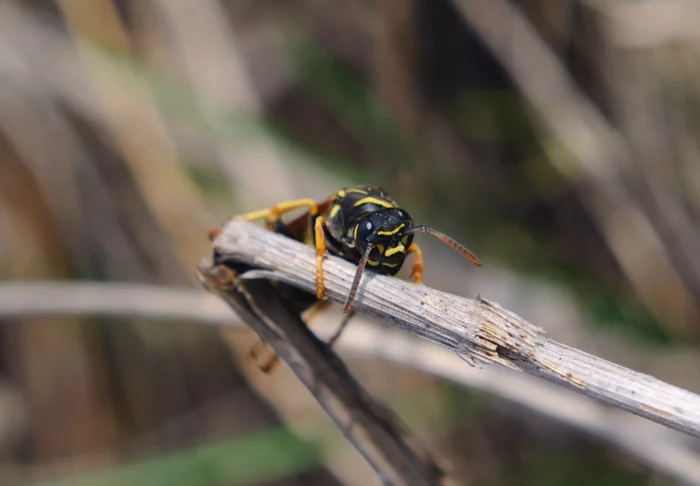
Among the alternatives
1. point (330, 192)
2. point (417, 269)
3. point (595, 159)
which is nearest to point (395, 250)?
point (417, 269)

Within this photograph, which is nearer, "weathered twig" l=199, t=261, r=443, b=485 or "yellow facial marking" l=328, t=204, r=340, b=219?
"weathered twig" l=199, t=261, r=443, b=485

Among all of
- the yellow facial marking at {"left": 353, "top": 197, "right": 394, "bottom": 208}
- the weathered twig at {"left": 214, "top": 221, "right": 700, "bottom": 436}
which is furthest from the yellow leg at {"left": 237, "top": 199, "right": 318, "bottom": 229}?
the weathered twig at {"left": 214, "top": 221, "right": 700, "bottom": 436}

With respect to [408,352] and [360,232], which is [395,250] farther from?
[408,352]

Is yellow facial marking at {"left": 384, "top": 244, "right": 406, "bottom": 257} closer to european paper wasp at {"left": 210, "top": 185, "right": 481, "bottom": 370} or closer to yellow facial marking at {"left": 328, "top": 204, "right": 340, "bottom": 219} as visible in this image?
european paper wasp at {"left": 210, "top": 185, "right": 481, "bottom": 370}

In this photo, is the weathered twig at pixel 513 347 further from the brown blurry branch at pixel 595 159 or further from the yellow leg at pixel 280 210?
the brown blurry branch at pixel 595 159

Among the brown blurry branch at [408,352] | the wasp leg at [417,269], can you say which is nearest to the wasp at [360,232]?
the wasp leg at [417,269]

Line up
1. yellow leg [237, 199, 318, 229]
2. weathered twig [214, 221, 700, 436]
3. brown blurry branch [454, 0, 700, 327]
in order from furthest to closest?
brown blurry branch [454, 0, 700, 327] → yellow leg [237, 199, 318, 229] → weathered twig [214, 221, 700, 436]

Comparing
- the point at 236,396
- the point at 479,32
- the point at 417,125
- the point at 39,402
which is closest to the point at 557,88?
the point at 479,32
